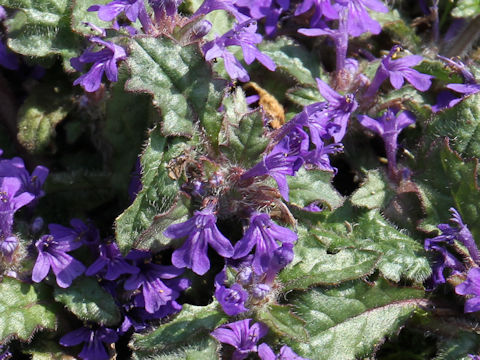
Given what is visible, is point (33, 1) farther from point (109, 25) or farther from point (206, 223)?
point (206, 223)

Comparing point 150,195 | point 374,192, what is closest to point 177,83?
point 150,195

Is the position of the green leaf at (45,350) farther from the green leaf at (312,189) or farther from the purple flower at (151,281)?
the green leaf at (312,189)

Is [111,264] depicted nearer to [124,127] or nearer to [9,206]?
[9,206]

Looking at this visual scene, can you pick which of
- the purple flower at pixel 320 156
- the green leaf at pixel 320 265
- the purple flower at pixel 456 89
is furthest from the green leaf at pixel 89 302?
the purple flower at pixel 456 89

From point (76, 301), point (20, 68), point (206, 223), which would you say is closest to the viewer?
point (206, 223)

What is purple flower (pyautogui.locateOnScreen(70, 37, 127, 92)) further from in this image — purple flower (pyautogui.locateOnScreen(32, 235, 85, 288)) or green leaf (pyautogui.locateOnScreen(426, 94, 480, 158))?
green leaf (pyautogui.locateOnScreen(426, 94, 480, 158))

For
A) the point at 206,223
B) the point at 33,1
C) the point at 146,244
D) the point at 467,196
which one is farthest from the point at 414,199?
the point at 33,1
